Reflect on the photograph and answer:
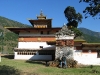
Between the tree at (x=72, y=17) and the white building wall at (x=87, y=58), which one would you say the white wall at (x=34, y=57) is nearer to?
the white building wall at (x=87, y=58)

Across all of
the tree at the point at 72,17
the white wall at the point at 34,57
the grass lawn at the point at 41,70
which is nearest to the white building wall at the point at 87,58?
the grass lawn at the point at 41,70

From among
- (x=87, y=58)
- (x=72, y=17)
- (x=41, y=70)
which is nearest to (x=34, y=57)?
(x=87, y=58)

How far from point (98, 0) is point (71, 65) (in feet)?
35.5

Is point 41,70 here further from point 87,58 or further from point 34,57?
point 34,57

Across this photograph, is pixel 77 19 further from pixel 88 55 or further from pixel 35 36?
pixel 88 55

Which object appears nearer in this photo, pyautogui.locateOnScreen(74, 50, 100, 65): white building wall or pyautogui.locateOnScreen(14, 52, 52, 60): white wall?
pyautogui.locateOnScreen(74, 50, 100, 65): white building wall

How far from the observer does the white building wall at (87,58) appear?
2605 cm

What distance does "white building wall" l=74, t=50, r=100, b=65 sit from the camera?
85.5ft

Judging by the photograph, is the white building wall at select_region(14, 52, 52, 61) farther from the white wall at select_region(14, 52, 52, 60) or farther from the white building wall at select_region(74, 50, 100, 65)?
the white building wall at select_region(74, 50, 100, 65)

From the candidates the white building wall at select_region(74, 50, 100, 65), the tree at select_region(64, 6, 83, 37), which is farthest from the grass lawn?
the tree at select_region(64, 6, 83, 37)

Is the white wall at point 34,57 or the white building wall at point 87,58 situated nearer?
the white building wall at point 87,58

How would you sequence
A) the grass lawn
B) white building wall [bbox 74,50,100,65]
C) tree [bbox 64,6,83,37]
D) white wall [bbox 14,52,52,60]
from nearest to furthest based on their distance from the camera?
the grass lawn
white building wall [bbox 74,50,100,65]
white wall [bbox 14,52,52,60]
tree [bbox 64,6,83,37]

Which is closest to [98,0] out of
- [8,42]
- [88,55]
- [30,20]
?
[88,55]

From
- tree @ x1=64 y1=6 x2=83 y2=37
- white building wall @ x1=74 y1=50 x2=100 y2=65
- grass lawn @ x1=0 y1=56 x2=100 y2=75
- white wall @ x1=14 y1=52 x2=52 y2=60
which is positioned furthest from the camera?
tree @ x1=64 y1=6 x2=83 y2=37
